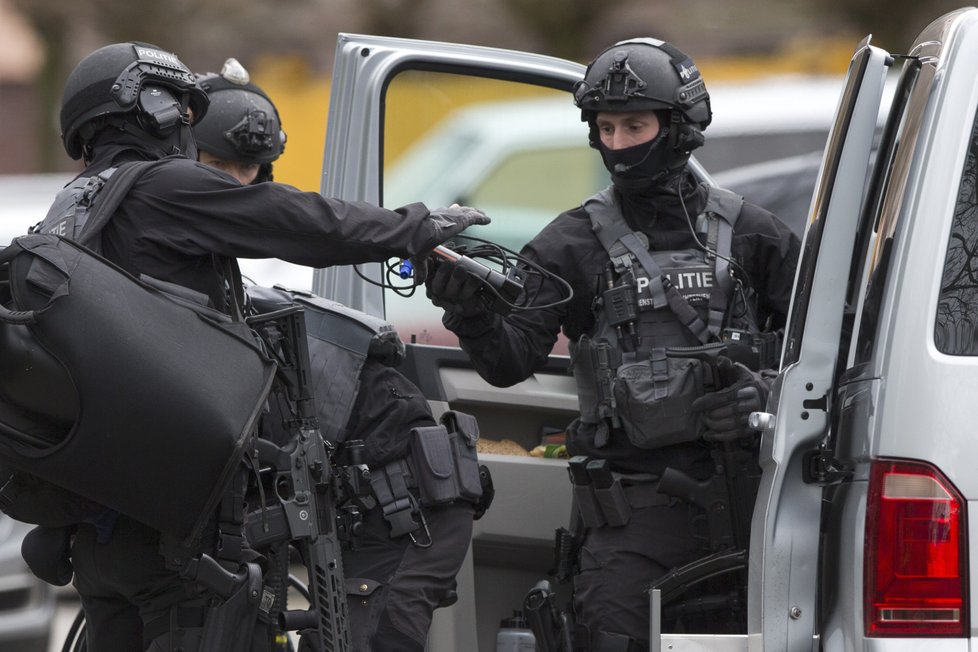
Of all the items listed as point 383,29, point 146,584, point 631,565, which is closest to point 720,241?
point 631,565

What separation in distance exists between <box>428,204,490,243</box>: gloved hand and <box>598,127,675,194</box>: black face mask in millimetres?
482

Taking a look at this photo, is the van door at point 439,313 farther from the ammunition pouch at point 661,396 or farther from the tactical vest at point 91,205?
the tactical vest at point 91,205

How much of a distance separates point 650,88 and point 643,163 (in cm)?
21

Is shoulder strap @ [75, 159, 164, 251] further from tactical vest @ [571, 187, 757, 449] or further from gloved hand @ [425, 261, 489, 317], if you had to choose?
tactical vest @ [571, 187, 757, 449]

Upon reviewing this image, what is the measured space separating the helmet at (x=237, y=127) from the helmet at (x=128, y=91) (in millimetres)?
881

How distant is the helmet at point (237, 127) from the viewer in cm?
455

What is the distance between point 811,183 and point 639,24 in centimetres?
783

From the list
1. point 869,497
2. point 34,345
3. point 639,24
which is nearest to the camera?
point 869,497

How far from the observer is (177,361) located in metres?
3.14

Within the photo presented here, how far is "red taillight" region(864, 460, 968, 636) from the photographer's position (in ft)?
8.16

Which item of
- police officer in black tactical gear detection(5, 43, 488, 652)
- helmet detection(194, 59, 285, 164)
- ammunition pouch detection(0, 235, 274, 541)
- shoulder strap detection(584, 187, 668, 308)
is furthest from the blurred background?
ammunition pouch detection(0, 235, 274, 541)

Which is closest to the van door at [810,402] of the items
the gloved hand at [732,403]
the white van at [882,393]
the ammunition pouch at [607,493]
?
the white van at [882,393]

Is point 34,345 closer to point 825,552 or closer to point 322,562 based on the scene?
point 322,562

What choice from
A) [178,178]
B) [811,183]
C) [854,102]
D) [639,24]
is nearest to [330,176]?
[178,178]
